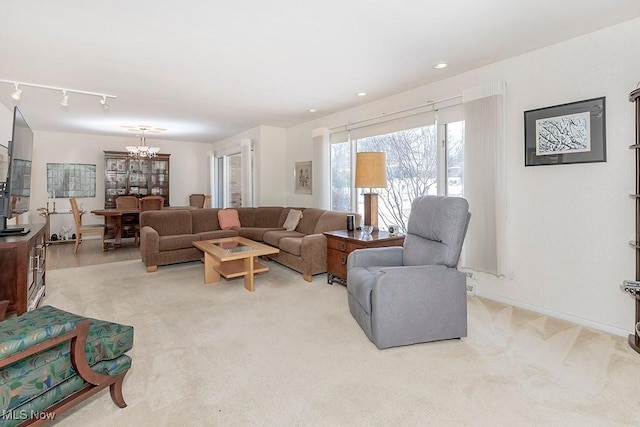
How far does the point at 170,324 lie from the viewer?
282 centimetres

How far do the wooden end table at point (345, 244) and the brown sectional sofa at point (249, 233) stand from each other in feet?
0.65

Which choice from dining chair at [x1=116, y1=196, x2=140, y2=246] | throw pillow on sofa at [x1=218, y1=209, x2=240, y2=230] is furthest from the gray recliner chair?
dining chair at [x1=116, y1=196, x2=140, y2=246]

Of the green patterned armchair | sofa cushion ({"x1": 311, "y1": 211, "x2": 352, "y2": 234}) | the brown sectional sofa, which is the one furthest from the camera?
sofa cushion ({"x1": 311, "y1": 211, "x2": 352, "y2": 234})

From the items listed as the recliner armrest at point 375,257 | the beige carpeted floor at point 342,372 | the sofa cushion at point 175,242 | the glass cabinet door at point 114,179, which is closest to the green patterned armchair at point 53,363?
the beige carpeted floor at point 342,372

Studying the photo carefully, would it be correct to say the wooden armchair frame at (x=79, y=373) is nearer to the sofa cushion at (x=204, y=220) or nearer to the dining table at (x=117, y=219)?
the sofa cushion at (x=204, y=220)

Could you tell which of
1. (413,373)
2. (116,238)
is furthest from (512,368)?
(116,238)

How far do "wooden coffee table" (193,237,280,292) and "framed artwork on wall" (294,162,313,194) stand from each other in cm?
198

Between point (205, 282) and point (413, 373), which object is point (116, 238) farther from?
point (413, 373)

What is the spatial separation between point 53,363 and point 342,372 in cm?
152

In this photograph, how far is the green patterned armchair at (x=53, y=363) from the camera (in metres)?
1.30

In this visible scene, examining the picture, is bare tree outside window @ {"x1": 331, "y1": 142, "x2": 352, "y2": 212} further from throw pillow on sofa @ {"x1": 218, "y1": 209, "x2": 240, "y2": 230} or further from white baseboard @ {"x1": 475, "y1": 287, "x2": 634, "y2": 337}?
white baseboard @ {"x1": 475, "y1": 287, "x2": 634, "y2": 337}

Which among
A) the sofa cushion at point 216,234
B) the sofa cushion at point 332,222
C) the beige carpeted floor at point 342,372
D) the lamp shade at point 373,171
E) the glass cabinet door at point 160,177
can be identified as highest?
the glass cabinet door at point 160,177

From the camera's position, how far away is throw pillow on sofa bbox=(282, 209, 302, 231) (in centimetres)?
558

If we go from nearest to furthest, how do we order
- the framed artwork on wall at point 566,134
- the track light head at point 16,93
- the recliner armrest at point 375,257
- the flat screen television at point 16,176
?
the flat screen television at point 16,176
the framed artwork on wall at point 566,134
the recliner armrest at point 375,257
the track light head at point 16,93
